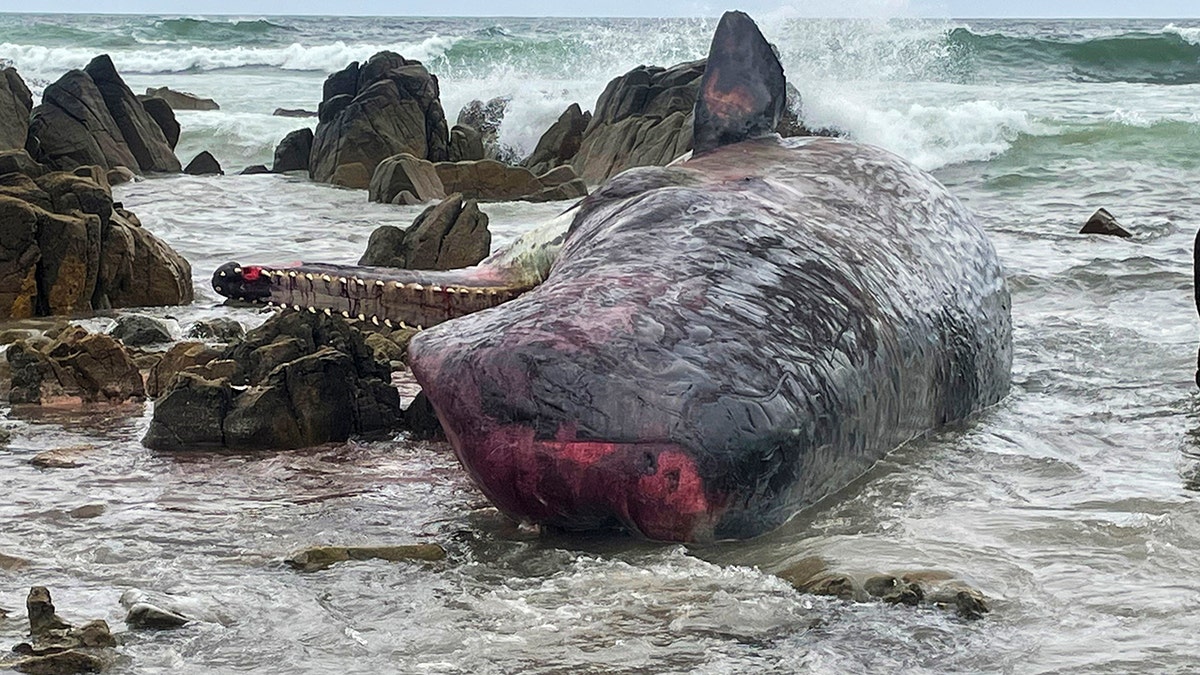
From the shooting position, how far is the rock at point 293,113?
28.2 metres

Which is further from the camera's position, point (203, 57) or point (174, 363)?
point (203, 57)

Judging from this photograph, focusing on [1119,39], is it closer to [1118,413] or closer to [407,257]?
[407,257]

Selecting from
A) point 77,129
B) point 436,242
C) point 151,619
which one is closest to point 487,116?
point 77,129

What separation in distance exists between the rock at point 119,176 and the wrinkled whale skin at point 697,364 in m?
11.9

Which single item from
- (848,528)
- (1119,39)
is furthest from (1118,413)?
(1119,39)

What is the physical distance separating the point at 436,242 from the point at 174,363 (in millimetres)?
3395

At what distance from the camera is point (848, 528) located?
437 centimetres

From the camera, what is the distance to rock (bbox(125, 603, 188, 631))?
11.3 feet

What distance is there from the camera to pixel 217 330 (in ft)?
24.2

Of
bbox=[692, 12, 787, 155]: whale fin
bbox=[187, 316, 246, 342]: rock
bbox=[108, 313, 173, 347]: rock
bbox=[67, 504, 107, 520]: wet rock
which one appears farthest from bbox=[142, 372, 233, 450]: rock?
bbox=[692, 12, 787, 155]: whale fin

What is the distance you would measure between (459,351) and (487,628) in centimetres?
96

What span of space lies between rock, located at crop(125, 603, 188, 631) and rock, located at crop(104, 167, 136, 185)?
13.6 meters

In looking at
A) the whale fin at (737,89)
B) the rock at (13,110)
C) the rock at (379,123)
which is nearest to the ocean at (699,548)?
the whale fin at (737,89)

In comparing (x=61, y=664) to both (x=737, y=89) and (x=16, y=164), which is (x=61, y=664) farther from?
(x=16, y=164)
